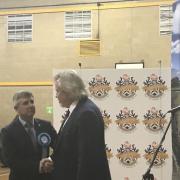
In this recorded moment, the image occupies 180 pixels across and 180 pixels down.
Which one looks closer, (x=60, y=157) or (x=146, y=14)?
(x=60, y=157)

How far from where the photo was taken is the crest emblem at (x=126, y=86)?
15.2ft

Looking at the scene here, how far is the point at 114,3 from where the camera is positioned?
9.02 m

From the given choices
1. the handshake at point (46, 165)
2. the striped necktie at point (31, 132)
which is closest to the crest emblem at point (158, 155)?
the striped necktie at point (31, 132)

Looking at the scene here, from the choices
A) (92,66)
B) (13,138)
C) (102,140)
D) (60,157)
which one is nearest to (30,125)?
(13,138)

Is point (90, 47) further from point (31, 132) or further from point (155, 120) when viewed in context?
point (31, 132)

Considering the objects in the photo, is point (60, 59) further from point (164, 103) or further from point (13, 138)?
point (13, 138)

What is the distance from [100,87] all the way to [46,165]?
1914mm

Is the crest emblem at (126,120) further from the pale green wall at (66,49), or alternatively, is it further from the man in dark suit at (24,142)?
the pale green wall at (66,49)

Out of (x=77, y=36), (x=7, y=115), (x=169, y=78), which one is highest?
(x=77, y=36)

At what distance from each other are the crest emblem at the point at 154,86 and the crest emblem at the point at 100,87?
42cm

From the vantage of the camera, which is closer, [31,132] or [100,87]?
[31,132]

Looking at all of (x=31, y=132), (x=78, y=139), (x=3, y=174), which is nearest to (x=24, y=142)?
(x=31, y=132)

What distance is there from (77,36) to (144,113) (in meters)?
4.87

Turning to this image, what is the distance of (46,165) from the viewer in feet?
9.52
